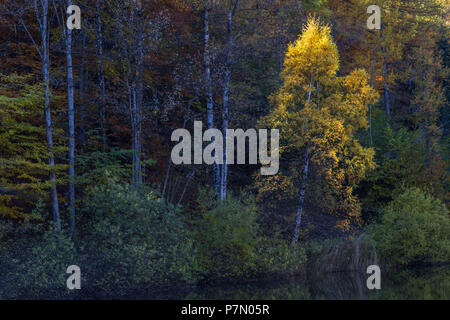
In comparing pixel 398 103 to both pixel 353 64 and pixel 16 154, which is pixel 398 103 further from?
pixel 16 154

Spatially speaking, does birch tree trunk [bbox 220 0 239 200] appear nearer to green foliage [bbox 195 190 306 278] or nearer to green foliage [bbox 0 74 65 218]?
green foliage [bbox 195 190 306 278]

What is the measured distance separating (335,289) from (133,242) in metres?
7.17

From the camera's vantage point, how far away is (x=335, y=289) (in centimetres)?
1747

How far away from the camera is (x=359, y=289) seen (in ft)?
57.3

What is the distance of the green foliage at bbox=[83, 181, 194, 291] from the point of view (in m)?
17.0

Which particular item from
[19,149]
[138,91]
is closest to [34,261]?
[19,149]

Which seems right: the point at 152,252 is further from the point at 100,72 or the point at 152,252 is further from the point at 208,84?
the point at 100,72

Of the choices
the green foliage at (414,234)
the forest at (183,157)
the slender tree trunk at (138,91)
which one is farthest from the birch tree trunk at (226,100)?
the green foliage at (414,234)

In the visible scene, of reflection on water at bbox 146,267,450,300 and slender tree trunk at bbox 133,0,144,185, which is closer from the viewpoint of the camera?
reflection on water at bbox 146,267,450,300

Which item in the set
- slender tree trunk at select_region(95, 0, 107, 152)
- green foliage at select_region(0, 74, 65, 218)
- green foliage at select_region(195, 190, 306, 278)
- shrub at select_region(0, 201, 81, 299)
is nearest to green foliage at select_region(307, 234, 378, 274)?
green foliage at select_region(195, 190, 306, 278)

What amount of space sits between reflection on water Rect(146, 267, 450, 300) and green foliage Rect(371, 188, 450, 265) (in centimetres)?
140

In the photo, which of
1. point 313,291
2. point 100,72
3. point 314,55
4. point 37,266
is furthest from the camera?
point 100,72

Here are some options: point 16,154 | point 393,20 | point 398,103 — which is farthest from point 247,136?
point 398,103

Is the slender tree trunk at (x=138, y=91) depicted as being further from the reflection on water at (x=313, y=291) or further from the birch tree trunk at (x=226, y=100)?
the reflection on water at (x=313, y=291)
